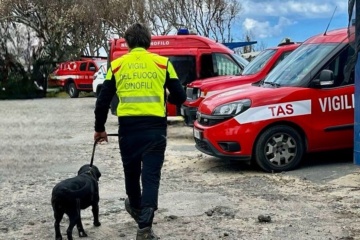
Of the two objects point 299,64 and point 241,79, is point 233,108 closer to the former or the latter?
point 299,64

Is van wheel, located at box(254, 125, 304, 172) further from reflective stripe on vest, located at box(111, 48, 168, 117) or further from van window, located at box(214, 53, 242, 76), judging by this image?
van window, located at box(214, 53, 242, 76)

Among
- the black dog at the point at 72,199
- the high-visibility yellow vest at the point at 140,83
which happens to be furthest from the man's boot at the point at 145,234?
the high-visibility yellow vest at the point at 140,83

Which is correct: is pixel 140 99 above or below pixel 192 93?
above

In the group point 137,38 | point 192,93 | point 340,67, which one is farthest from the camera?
point 192,93

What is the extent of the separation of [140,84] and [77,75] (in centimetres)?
2440

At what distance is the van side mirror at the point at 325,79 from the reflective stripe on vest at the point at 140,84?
3682mm

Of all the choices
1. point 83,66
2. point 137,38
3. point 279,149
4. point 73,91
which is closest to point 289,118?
point 279,149

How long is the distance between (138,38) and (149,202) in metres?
1.46

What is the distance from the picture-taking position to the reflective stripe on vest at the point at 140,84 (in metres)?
5.19

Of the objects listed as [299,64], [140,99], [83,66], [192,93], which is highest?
[83,66]

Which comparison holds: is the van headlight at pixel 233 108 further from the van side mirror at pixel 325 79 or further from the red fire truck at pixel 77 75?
the red fire truck at pixel 77 75

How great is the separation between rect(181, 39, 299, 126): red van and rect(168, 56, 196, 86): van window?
8.04 feet

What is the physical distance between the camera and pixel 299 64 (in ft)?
29.6

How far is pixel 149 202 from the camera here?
5.21 metres
